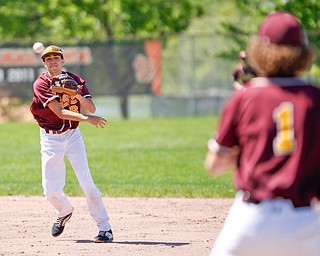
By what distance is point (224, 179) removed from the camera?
13.8 m

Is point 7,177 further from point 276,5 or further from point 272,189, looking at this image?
point 276,5

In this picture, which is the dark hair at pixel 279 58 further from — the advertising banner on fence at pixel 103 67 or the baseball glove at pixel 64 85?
the advertising banner on fence at pixel 103 67

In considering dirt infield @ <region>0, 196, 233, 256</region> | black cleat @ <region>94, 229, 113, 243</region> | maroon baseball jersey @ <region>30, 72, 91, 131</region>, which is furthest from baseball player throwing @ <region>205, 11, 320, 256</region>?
black cleat @ <region>94, 229, 113, 243</region>

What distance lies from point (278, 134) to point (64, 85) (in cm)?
436

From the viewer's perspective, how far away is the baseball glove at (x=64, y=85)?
323 inches

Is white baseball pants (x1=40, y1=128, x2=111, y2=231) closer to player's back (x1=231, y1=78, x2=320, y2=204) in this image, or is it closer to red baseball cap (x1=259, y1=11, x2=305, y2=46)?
player's back (x1=231, y1=78, x2=320, y2=204)

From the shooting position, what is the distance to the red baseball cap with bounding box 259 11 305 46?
413 cm

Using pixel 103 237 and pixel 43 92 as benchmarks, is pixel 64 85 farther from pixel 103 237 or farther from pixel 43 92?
pixel 103 237

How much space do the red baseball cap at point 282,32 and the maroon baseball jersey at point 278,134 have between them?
0.19m

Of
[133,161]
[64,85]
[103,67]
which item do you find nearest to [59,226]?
[64,85]

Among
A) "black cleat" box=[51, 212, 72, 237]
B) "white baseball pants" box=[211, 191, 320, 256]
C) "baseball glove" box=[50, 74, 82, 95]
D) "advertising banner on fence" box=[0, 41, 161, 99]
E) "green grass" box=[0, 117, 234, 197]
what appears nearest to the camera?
"white baseball pants" box=[211, 191, 320, 256]

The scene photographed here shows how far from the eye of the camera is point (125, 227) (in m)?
9.59

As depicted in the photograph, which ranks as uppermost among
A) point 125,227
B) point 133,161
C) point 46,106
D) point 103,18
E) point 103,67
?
point 46,106

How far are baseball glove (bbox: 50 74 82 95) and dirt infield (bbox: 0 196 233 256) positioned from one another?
1.47 metres
